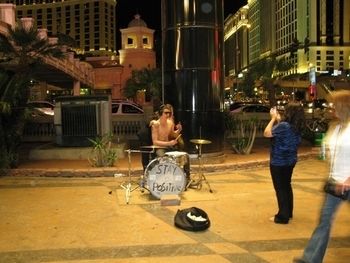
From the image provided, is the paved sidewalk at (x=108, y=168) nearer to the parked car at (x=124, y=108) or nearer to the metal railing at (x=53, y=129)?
the metal railing at (x=53, y=129)

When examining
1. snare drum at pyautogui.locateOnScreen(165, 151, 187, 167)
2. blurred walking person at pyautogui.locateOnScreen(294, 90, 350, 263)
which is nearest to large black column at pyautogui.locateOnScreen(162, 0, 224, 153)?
snare drum at pyautogui.locateOnScreen(165, 151, 187, 167)

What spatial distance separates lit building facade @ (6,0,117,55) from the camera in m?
148

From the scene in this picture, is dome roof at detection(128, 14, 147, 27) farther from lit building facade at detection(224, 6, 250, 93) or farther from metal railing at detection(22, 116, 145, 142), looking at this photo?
lit building facade at detection(224, 6, 250, 93)

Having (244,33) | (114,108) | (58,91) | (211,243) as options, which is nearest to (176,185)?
(211,243)

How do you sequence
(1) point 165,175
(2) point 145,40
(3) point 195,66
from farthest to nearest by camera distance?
1. (2) point 145,40
2. (3) point 195,66
3. (1) point 165,175

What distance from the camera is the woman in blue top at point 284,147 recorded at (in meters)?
7.12

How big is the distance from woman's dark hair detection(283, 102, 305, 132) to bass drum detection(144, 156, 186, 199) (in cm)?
203

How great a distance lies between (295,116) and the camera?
710 cm

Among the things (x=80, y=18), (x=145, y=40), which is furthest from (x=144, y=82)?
(x=80, y=18)

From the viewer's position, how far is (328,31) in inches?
5674

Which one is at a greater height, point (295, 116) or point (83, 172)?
point (295, 116)

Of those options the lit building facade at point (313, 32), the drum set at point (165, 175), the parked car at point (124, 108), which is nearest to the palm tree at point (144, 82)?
the parked car at point (124, 108)

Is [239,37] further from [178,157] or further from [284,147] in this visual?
[284,147]

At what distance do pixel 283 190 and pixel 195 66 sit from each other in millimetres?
6029
